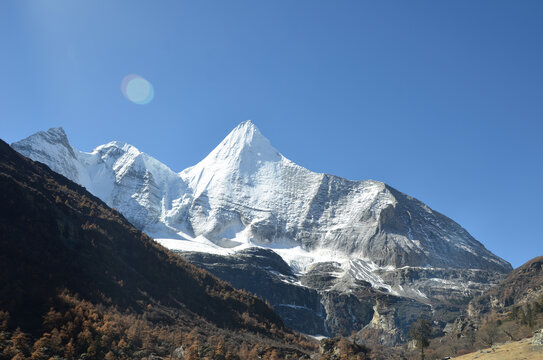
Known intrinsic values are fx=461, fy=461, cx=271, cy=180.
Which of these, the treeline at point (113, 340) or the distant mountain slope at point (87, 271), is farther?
the distant mountain slope at point (87, 271)

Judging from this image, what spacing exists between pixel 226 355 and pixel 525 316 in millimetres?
92744

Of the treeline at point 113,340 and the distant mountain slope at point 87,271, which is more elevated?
the distant mountain slope at point 87,271

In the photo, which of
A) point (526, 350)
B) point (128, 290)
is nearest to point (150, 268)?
point (128, 290)

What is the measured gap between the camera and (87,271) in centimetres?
7306

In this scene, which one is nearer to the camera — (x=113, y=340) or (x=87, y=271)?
(x=113, y=340)

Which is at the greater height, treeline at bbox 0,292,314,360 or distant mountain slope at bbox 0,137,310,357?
distant mountain slope at bbox 0,137,310,357

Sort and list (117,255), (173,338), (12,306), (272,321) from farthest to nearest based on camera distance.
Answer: (272,321)
(117,255)
(173,338)
(12,306)

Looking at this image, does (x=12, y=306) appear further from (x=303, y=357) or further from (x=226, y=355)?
(x=303, y=357)

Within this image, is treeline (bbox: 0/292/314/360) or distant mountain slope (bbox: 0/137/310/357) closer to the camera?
treeline (bbox: 0/292/314/360)

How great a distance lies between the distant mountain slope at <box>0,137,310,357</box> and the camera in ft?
197

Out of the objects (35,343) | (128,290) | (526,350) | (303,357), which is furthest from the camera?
(128,290)

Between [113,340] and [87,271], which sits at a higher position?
[87,271]

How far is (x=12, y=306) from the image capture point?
53.9 m

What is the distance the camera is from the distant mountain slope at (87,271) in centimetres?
6009
